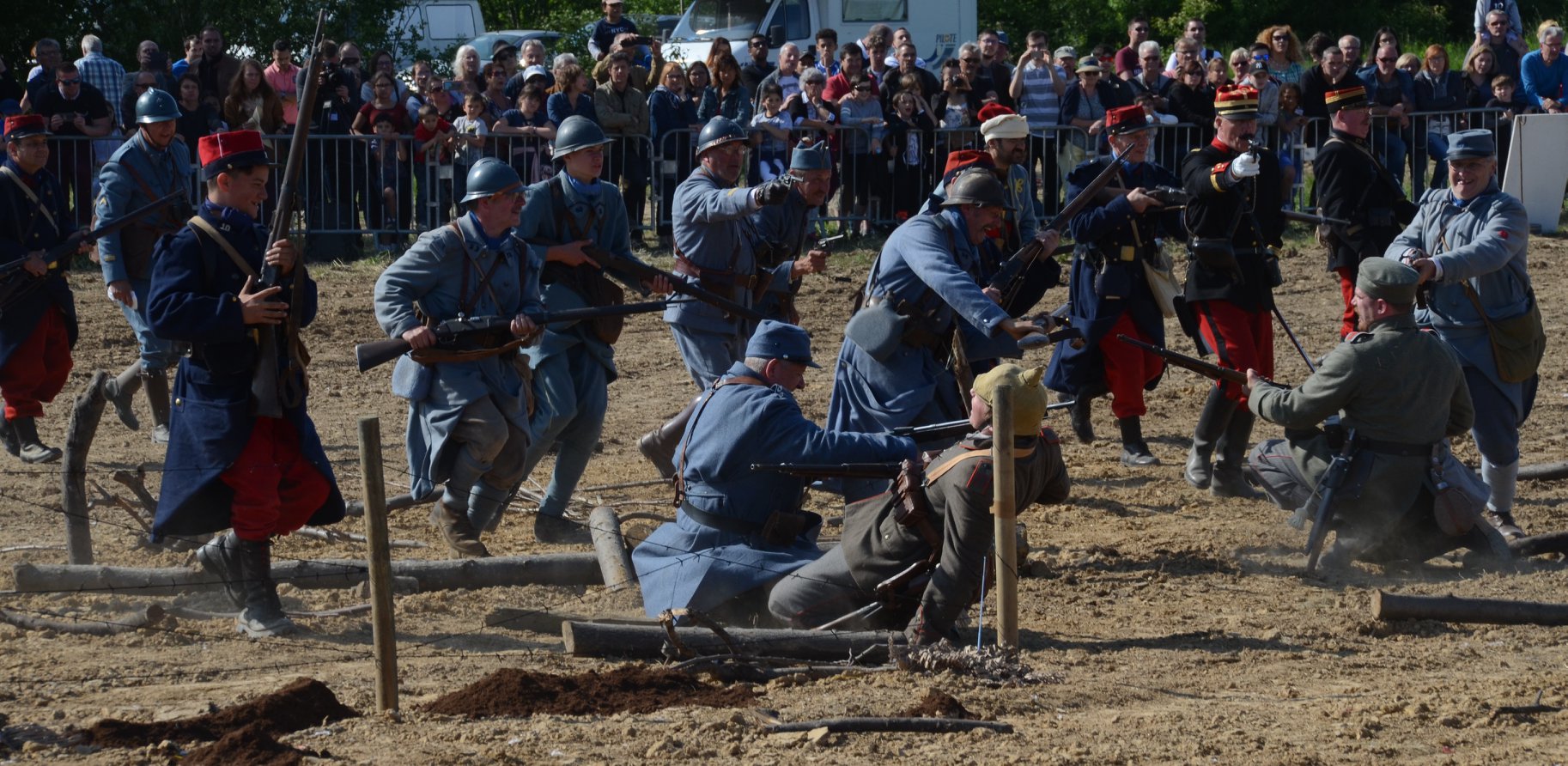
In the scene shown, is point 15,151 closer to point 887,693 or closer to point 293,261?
point 293,261

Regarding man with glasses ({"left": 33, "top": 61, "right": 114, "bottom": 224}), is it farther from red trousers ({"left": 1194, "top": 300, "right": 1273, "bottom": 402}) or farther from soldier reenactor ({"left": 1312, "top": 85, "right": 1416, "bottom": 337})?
soldier reenactor ({"left": 1312, "top": 85, "right": 1416, "bottom": 337})

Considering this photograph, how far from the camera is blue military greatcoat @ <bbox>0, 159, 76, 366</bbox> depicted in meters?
9.84

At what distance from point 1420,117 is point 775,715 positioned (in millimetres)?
14757

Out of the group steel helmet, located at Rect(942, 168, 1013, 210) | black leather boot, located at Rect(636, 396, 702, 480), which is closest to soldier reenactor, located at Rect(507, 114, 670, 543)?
black leather boot, located at Rect(636, 396, 702, 480)

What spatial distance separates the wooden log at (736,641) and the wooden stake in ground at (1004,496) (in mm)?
407

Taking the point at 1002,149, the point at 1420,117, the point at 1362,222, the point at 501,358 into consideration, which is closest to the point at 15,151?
the point at 501,358

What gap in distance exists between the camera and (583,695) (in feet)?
18.7

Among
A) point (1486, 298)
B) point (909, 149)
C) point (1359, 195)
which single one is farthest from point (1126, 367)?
point (909, 149)

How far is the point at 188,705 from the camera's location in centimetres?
575

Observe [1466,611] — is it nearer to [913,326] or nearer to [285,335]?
[913,326]

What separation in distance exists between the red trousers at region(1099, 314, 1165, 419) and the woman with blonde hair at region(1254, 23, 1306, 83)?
9338mm

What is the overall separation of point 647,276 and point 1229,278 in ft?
9.59

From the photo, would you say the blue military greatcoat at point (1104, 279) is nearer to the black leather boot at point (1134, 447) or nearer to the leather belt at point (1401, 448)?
the black leather boot at point (1134, 447)

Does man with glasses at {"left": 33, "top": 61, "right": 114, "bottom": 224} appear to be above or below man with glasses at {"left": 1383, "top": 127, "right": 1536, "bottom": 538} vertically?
above
